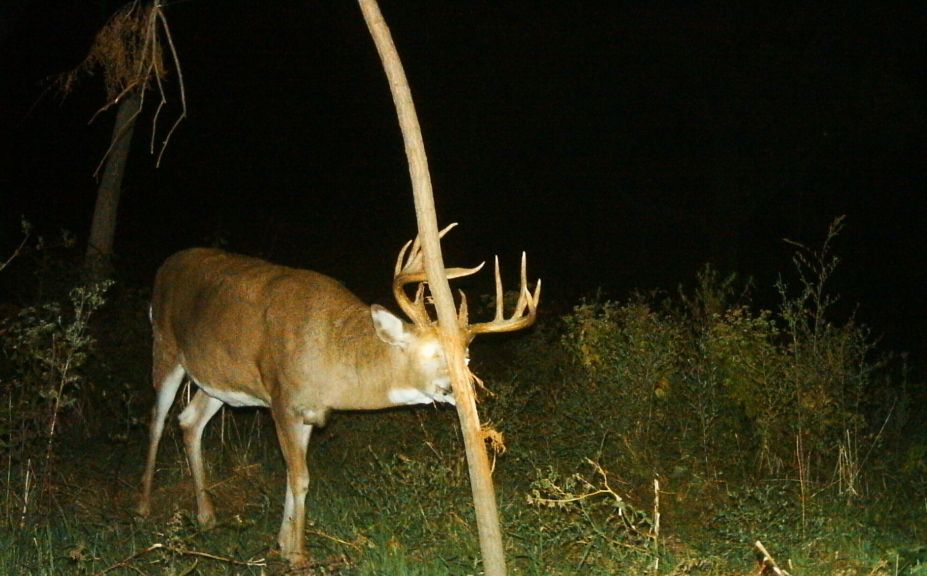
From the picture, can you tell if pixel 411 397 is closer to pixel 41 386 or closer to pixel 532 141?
pixel 41 386

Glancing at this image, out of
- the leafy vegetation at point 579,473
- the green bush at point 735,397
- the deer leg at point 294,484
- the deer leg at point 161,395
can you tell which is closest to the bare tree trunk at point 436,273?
the leafy vegetation at point 579,473

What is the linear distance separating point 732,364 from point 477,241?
57.5ft

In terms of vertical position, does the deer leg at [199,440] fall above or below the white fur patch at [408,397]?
below

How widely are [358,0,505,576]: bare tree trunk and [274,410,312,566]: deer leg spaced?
2.19 m

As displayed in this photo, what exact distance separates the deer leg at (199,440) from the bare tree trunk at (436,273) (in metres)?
3.36

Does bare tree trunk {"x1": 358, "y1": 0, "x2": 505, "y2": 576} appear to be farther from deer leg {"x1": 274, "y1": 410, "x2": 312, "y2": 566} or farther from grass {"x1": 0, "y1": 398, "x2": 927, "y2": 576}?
deer leg {"x1": 274, "y1": 410, "x2": 312, "y2": 566}

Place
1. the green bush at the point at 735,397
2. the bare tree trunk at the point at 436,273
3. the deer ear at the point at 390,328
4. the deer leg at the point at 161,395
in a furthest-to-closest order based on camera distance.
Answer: the deer leg at the point at 161,395 < the green bush at the point at 735,397 < the deer ear at the point at 390,328 < the bare tree trunk at the point at 436,273

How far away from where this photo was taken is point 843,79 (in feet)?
60.6

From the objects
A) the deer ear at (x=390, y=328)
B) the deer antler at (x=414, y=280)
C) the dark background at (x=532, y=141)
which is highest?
the deer antler at (x=414, y=280)

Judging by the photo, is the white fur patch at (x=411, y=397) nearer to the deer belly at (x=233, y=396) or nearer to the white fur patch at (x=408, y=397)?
the white fur patch at (x=408, y=397)

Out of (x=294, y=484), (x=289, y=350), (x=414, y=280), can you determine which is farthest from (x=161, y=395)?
(x=414, y=280)

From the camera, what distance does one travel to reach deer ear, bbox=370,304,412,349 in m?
6.56

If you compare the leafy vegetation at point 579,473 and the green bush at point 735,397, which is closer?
the leafy vegetation at point 579,473

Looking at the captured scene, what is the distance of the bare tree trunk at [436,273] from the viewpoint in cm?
458
